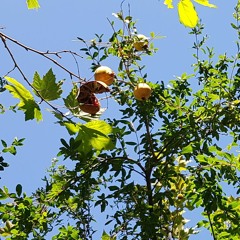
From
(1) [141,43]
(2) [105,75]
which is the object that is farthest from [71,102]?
(1) [141,43]

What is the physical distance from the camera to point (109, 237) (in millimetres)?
3551

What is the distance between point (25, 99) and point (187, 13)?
0.54m

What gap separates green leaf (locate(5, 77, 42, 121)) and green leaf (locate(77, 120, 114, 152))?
13 centimetres

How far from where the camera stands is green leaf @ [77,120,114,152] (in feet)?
3.92

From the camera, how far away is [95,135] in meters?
1.21

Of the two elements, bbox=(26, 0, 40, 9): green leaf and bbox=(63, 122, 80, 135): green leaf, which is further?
bbox=(26, 0, 40, 9): green leaf

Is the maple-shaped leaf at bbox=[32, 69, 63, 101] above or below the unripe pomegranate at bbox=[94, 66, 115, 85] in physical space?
below

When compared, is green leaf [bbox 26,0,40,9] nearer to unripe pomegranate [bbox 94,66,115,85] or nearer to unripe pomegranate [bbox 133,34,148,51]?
unripe pomegranate [bbox 94,66,115,85]

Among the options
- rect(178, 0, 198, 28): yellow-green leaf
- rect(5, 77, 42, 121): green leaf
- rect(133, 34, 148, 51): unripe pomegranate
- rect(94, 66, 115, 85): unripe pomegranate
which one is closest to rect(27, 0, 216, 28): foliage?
rect(178, 0, 198, 28): yellow-green leaf

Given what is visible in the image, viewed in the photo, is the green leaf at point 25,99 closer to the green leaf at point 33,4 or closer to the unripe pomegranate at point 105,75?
the green leaf at point 33,4

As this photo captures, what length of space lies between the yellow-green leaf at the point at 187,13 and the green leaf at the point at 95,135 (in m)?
0.39

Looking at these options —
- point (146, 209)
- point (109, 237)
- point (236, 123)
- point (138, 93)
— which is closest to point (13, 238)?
point (109, 237)

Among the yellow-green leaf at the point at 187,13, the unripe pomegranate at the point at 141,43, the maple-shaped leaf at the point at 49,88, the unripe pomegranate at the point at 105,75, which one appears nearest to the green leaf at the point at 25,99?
the maple-shaped leaf at the point at 49,88

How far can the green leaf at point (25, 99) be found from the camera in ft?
3.70
